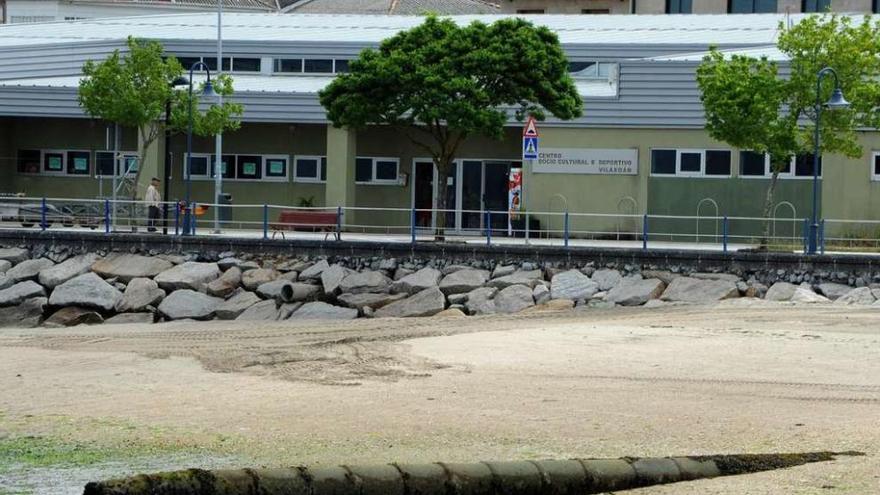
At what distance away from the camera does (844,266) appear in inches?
1318

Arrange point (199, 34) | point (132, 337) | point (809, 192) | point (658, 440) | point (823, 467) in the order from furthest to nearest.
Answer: point (199, 34), point (809, 192), point (132, 337), point (658, 440), point (823, 467)

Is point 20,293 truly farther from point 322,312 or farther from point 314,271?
point 322,312

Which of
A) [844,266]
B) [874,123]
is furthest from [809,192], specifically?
[844,266]

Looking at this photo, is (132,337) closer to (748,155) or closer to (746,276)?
(746,276)

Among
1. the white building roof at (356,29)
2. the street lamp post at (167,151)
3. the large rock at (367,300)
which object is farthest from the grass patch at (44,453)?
the white building roof at (356,29)

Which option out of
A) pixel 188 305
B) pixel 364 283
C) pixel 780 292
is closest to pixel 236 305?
pixel 188 305

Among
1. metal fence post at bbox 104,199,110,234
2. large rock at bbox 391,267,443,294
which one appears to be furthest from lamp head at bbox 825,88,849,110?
metal fence post at bbox 104,199,110,234

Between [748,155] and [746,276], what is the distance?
11.5 meters

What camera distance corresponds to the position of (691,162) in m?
45.2

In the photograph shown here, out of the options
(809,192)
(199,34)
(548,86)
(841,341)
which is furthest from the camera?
(199,34)

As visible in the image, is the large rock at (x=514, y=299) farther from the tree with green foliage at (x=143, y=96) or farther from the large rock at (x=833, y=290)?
the tree with green foliage at (x=143, y=96)

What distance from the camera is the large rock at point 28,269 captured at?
38406 millimetres

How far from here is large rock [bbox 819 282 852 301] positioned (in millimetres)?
32875

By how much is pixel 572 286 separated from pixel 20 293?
1234 cm
